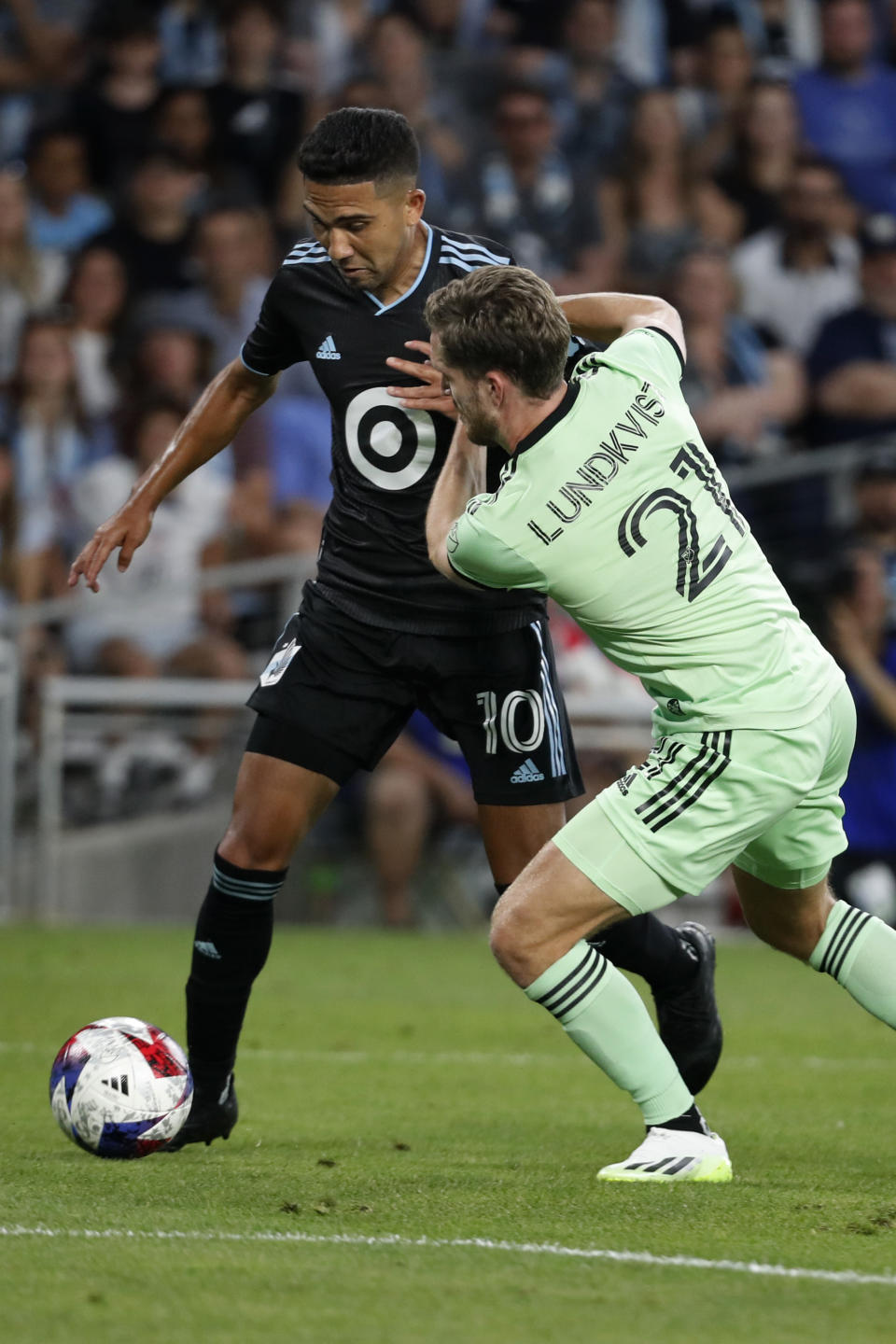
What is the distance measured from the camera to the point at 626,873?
4148 millimetres

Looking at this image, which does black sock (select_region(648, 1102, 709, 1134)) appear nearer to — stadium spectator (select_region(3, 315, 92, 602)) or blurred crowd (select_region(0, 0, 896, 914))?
blurred crowd (select_region(0, 0, 896, 914))

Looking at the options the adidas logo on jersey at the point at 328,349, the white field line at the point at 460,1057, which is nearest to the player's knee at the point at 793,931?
the adidas logo on jersey at the point at 328,349

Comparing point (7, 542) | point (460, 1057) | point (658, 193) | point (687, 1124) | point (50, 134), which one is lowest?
point (460, 1057)

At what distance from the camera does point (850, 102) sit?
15.4 m

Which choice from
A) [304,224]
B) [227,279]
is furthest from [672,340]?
[304,224]

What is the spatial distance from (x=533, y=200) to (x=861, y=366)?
2.70m


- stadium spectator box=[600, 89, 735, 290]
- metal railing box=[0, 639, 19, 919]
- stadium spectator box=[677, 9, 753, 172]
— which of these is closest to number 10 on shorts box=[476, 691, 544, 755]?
metal railing box=[0, 639, 19, 919]

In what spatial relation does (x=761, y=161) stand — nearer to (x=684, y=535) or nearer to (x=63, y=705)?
(x=63, y=705)

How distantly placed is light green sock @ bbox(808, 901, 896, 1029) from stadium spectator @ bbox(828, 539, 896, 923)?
6.78 m

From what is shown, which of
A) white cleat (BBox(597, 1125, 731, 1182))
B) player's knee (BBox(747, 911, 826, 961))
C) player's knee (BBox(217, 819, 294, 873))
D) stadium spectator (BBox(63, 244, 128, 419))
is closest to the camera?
white cleat (BBox(597, 1125, 731, 1182))

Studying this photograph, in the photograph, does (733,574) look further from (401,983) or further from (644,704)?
(644,704)

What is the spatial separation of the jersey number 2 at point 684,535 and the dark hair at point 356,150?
1.04 metres

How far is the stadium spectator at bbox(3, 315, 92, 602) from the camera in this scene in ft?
42.9

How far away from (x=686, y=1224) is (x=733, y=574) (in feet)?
4.51
